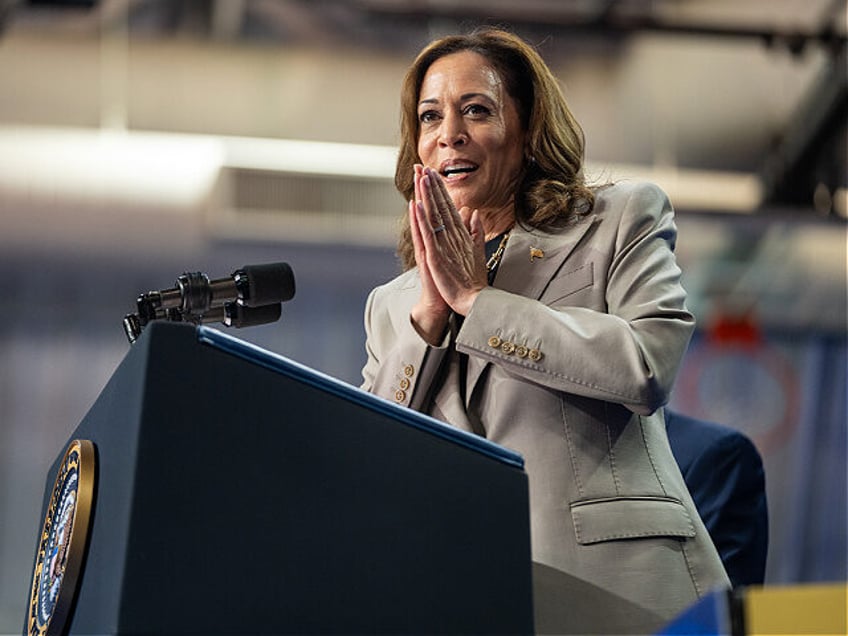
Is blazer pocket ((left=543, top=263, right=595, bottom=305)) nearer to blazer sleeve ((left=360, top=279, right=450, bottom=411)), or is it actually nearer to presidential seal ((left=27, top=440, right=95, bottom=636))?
blazer sleeve ((left=360, top=279, right=450, bottom=411))

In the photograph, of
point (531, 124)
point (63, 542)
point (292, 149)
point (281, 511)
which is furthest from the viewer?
point (292, 149)

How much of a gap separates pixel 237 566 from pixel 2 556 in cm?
496

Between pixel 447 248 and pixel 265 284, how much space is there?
0.21 m

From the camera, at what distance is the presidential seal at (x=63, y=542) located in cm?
121

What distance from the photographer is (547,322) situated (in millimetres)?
1470

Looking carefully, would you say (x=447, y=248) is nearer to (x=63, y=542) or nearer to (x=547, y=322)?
(x=547, y=322)

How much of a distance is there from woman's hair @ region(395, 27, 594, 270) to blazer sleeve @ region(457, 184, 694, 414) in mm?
166

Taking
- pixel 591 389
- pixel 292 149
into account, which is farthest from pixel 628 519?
pixel 292 149

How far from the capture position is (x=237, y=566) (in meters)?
1.11

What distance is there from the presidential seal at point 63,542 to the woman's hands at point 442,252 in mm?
429

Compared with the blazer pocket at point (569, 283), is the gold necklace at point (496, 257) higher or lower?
higher

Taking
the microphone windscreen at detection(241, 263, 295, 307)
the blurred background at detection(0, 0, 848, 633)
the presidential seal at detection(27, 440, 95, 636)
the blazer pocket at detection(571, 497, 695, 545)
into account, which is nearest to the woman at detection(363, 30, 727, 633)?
the blazer pocket at detection(571, 497, 695, 545)

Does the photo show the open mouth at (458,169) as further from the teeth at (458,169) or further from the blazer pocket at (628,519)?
the blazer pocket at (628,519)

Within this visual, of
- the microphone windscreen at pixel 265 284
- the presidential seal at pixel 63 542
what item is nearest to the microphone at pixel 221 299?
the microphone windscreen at pixel 265 284
